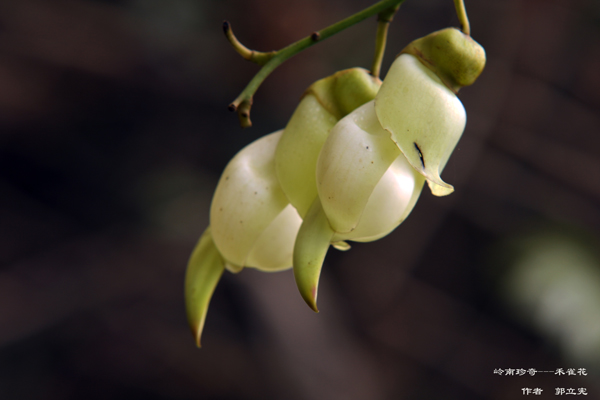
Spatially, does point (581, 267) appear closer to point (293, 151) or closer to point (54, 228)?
point (293, 151)

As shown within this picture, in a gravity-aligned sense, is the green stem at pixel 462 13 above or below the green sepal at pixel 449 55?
above

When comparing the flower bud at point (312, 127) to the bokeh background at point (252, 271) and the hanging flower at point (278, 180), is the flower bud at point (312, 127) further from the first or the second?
the bokeh background at point (252, 271)

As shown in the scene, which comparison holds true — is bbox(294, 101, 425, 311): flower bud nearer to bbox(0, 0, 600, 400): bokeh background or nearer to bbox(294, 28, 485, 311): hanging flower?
bbox(294, 28, 485, 311): hanging flower

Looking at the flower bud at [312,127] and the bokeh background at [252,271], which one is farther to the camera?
the bokeh background at [252,271]

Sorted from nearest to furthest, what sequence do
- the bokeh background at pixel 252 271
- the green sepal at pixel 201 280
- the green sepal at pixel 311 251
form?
the green sepal at pixel 311 251, the green sepal at pixel 201 280, the bokeh background at pixel 252 271

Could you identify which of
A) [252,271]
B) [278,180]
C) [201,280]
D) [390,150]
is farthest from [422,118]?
[252,271]

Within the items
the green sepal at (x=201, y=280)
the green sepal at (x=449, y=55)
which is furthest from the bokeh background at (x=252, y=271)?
the green sepal at (x=449, y=55)

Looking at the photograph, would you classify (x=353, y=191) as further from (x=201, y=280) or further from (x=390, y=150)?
(x=201, y=280)
